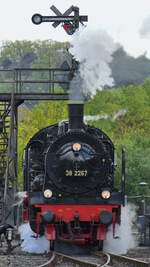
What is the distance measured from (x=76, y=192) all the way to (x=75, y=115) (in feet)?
6.13

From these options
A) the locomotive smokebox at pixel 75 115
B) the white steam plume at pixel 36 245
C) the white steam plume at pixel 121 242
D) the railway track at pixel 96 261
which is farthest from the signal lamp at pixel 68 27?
the railway track at pixel 96 261

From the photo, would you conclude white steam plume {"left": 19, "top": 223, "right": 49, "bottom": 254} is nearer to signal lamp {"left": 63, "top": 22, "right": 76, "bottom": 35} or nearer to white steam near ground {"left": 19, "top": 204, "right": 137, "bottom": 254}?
white steam near ground {"left": 19, "top": 204, "right": 137, "bottom": 254}

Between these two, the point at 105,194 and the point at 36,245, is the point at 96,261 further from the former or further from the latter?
the point at 36,245

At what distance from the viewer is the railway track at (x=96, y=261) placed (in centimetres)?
1196

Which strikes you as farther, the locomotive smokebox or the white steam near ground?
the white steam near ground

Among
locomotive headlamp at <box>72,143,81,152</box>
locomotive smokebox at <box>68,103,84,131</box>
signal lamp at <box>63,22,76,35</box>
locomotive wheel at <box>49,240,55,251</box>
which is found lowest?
locomotive wheel at <box>49,240,55,251</box>

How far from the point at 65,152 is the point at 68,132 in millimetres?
508

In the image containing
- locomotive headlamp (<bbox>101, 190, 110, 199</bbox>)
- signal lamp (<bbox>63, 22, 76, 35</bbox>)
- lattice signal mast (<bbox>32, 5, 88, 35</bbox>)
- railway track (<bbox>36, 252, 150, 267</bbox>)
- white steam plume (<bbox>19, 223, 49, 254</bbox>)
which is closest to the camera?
railway track (<bbox>36, 252, 150, 267</bbox>)

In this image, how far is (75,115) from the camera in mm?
14305

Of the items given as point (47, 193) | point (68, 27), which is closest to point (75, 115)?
point (47, 193)

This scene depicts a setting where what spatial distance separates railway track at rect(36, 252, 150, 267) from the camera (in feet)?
39.2

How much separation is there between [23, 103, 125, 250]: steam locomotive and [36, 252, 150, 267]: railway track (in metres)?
0.68

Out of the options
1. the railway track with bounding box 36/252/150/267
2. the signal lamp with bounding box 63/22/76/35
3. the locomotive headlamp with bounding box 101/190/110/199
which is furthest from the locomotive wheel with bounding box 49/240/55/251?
the signal lamp with bounding box 63/22/76/35

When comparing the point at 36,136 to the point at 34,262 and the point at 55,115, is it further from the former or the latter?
the point at 55,115
